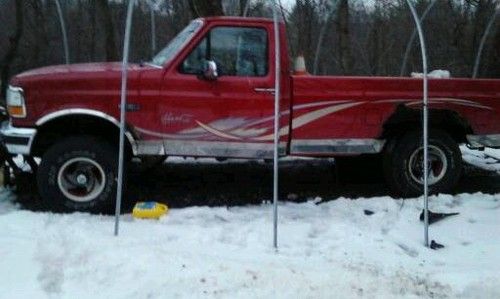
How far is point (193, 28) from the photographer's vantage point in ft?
24.2

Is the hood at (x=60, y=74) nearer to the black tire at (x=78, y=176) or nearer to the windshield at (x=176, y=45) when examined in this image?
the windshield at (x=176, y=45)

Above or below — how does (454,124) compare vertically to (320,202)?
above

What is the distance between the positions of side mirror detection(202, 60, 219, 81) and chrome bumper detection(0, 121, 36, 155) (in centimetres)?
198

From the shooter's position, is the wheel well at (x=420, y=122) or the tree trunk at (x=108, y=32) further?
the tree trunk at (x=108, y=32)

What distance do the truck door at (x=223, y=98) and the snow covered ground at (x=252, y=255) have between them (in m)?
0.77

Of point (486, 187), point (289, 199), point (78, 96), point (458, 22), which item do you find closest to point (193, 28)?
point (78, 96)

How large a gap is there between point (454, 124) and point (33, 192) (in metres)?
5.36

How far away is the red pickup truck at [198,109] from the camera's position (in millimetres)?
6859

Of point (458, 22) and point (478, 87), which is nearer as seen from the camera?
point (478, 87)

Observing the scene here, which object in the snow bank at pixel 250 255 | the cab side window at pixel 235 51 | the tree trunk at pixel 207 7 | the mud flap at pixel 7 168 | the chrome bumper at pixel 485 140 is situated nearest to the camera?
the snow bank at pixel 250 255

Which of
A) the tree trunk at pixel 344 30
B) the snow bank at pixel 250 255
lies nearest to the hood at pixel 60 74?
the snow bank at pixel 250 255

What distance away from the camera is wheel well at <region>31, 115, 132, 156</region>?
22.9 ft

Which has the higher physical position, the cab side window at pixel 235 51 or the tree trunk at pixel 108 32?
the tree trunk at pixel 108 32

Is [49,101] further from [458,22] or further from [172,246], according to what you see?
[458,22]
